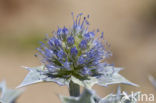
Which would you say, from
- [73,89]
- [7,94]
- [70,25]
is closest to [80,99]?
[73,89]

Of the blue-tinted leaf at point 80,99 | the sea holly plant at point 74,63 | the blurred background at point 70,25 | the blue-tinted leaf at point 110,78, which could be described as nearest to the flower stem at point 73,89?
the sea holly plant at point 74,63

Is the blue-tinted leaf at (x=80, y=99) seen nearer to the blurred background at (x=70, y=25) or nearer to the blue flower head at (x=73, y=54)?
the blue flower head at (x=73, y=54)

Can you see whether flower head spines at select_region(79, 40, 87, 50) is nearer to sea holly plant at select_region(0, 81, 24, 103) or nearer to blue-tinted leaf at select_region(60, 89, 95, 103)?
blue-tinted leaf at select_region(60, 89, 95, 103)

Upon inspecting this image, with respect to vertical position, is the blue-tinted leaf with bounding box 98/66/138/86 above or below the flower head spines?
below

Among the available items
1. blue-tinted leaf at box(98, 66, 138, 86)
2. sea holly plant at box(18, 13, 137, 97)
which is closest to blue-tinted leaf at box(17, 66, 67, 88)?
sea holly plant at box(18, 13, 137, 97)

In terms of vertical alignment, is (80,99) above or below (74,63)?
below

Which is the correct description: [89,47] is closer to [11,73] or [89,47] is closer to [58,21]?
[11,73]

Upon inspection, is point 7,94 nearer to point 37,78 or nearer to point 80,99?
point 37,78
